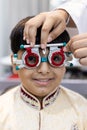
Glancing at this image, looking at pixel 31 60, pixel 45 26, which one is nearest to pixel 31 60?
pixel 31 60

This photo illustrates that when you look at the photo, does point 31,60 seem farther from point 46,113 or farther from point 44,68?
point 46,113

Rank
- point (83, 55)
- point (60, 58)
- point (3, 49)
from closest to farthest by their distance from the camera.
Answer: point (83, 55) < point (60, 58) < point (3, 49)

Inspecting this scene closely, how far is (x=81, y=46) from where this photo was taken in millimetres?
642

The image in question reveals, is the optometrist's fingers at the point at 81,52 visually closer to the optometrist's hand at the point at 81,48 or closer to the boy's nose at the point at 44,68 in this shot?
the optometrist's hand at the point at 81,48

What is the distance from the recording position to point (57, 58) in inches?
29.7

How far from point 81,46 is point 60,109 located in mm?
242

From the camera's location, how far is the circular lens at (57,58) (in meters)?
0.73

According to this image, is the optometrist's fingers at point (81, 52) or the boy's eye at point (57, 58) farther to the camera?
the boy's eye at point (57, 58)

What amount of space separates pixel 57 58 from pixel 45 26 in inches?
4.6

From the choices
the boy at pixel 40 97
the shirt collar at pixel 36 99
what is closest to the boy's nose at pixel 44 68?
the boy at pixel 40 97

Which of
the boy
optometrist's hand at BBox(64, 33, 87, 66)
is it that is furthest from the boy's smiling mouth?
optometrist's hand at BBox(64, 33, 87, 66)

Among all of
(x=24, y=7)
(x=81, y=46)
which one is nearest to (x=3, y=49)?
(x=24, y=7)

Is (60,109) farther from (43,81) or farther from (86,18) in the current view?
(86,18)

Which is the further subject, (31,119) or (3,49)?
(3,49)
